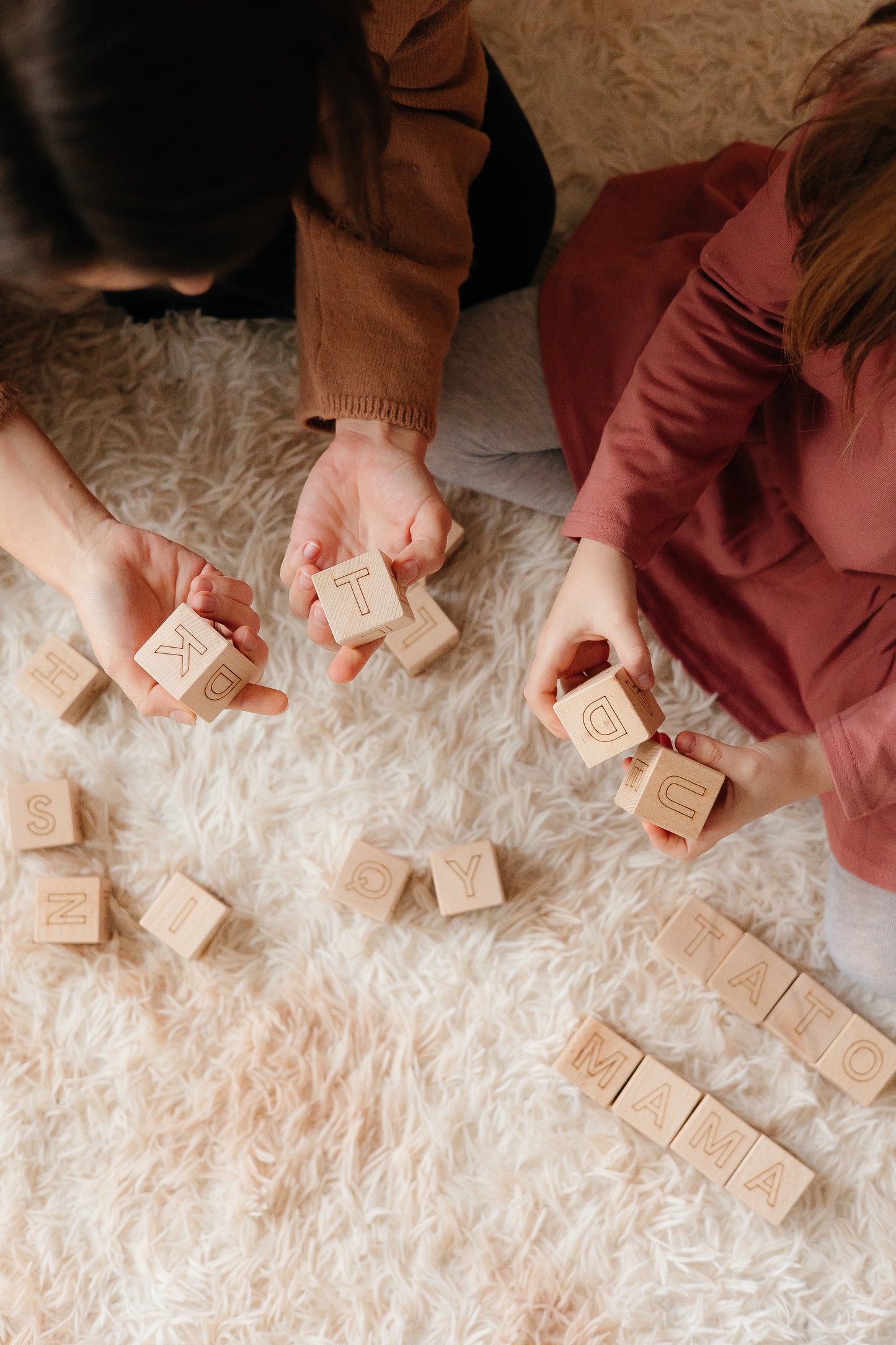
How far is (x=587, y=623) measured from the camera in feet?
2.64

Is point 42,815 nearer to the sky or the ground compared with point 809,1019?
nearer to the sky

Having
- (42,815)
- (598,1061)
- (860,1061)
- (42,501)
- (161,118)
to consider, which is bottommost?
(860,1061)

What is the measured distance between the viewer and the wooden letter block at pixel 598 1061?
3.14 feet

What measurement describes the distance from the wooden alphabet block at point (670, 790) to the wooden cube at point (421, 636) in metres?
0.32

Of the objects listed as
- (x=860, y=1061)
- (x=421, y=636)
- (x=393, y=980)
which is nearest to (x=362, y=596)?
(x=421, y=636)

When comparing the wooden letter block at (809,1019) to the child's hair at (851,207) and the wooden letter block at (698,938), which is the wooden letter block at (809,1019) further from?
the child's hair at (851,207)

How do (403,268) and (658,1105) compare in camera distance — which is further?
(658,1105)

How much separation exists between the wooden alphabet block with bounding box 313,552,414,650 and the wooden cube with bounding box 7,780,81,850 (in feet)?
1.49

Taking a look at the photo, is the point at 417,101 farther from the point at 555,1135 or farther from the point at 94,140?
the point at 555,1135

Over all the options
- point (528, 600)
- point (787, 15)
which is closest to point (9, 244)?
point (528, 600)

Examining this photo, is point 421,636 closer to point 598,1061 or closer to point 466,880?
point 466,880

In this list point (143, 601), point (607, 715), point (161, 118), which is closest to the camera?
point (161, 118)

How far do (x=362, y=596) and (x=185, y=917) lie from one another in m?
0.47

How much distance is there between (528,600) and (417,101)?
0.52 m
